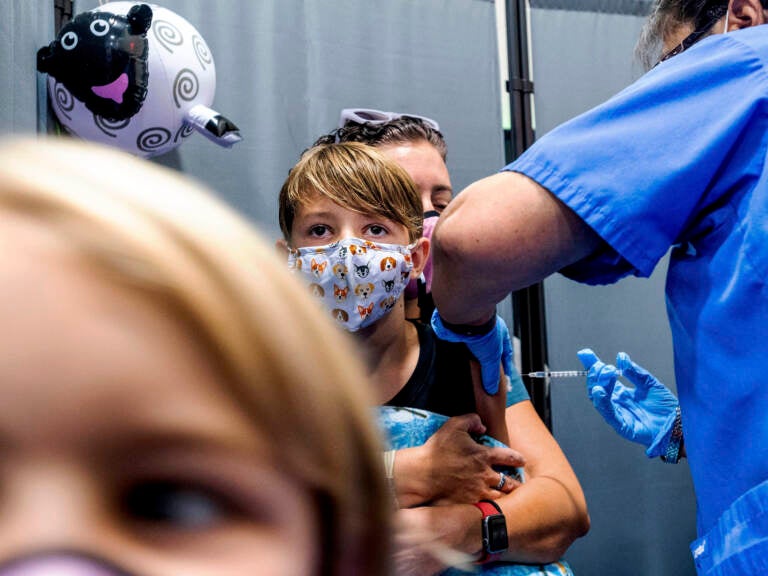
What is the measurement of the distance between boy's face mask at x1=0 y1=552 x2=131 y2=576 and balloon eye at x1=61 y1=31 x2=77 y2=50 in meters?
1.82

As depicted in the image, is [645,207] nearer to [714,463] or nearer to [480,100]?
[714,463]

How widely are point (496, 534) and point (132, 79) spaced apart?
140 cm

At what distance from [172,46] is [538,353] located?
1.63 meters

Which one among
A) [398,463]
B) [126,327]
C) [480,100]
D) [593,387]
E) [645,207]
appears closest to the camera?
[126,327]

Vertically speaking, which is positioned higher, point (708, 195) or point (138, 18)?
point (138, 18)

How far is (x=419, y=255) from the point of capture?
1.51m

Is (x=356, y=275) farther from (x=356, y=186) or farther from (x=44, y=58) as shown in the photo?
(x=44, y=58)

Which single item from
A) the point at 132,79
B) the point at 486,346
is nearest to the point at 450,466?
the point at 486,346

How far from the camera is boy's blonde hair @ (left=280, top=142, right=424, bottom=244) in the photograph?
1.39 metres

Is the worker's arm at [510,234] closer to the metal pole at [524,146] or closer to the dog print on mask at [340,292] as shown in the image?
the dog print on mask at [340,292]

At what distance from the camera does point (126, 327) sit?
0.22 metres

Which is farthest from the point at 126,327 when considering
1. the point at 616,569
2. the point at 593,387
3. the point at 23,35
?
the point at 616,569

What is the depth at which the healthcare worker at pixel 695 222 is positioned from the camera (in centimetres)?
84

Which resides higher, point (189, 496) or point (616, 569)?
point (189, 496)
